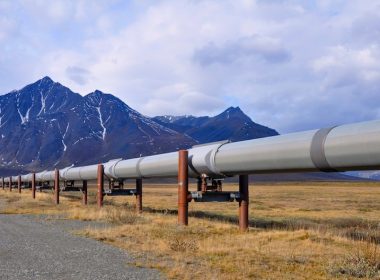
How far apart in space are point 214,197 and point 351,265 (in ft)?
30.6

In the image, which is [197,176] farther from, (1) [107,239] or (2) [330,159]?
(2) [330,159]

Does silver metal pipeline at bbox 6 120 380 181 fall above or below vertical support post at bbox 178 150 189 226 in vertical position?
above

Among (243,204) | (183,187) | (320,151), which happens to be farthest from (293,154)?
(183,187)

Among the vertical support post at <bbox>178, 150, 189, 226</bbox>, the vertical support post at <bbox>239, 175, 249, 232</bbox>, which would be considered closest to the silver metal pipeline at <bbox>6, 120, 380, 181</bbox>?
the vertical support post at <bbox>178, 150, 189, 226</bbox>

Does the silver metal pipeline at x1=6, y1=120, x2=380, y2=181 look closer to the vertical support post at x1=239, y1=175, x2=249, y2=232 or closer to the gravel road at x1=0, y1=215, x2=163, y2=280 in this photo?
the vertical support post at x1=239, y1=175, x2=249, y2=232

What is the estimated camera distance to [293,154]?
13344 mm

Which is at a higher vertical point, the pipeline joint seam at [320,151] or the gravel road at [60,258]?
the pipeline joint seam at [320,151]

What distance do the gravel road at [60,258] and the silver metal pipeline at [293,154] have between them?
4.97 m

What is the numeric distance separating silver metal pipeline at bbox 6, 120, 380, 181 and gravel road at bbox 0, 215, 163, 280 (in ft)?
16.3

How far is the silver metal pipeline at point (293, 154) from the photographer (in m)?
11.0

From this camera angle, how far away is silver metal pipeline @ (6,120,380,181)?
11.0m

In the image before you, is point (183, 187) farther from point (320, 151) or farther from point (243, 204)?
point (320, 151)

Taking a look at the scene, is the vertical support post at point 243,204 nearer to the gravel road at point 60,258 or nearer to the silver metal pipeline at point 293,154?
the silver metal pipeline at point 293,154

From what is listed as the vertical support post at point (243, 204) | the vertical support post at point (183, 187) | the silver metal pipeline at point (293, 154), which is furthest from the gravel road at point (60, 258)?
the vertical support post at point (243, 204)
